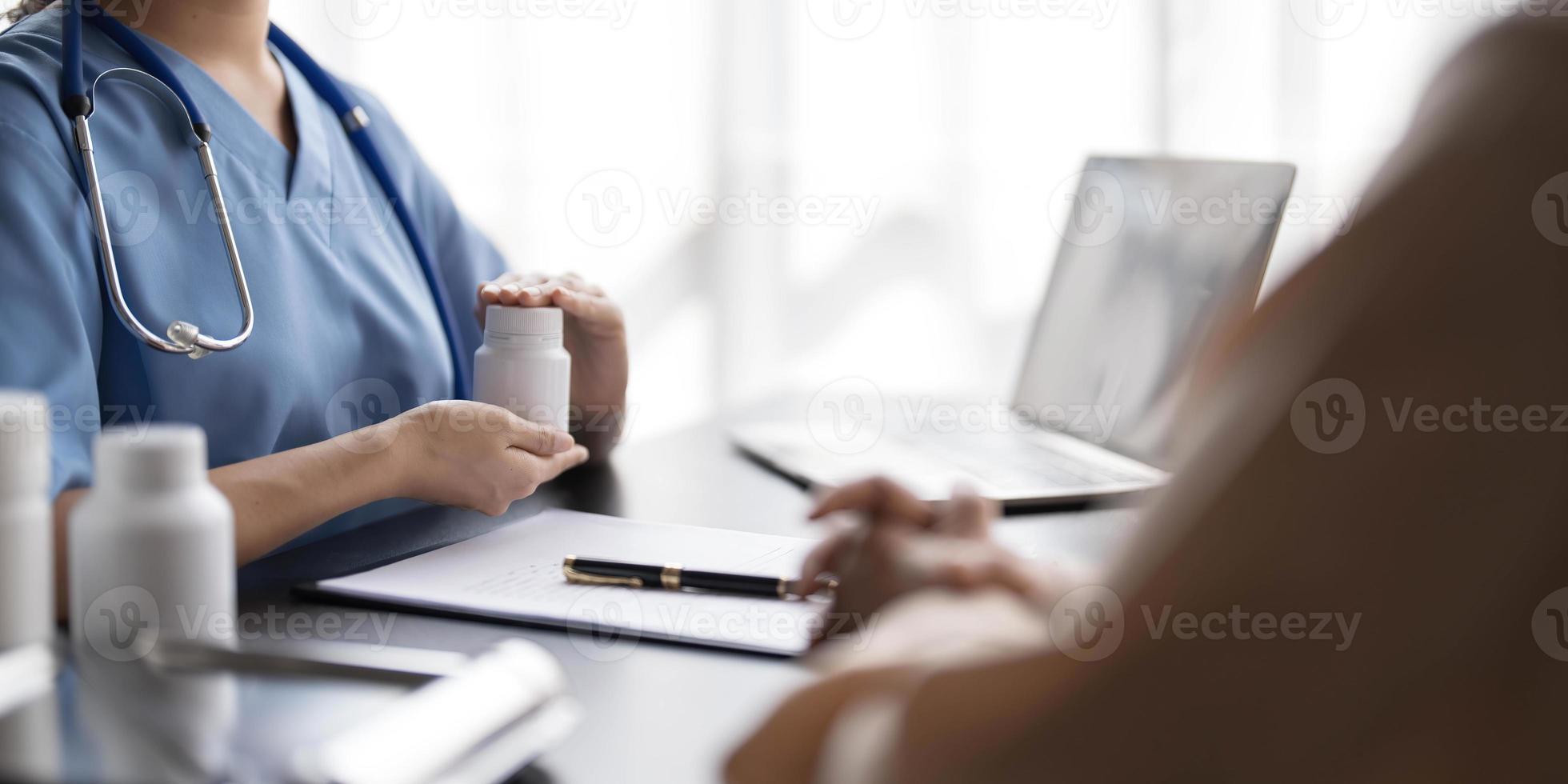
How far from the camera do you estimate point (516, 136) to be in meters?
2.61

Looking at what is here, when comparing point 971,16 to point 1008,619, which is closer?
point 1008,619

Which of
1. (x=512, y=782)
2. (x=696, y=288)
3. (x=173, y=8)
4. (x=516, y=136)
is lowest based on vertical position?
(x=696, y=288)

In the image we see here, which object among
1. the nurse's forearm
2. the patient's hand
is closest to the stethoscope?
the nurse's forearm

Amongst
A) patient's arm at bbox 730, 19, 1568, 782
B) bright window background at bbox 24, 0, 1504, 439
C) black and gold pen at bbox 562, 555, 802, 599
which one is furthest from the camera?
bright window background at bbox 24, 0, 1504, 439

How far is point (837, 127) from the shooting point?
8.59 feet

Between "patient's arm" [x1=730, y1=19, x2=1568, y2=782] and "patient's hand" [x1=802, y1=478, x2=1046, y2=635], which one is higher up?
"patient's arm" [x1=730, y1=19, x2=1568, y2=782]

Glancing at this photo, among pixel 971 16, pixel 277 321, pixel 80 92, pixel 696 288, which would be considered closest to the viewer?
pixel 80 92

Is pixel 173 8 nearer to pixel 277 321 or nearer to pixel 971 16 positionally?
pixel 277 321

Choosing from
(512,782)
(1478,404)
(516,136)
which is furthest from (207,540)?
(516,136)

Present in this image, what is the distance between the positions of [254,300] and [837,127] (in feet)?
5.84

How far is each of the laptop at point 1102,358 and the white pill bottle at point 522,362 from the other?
10.2 inches

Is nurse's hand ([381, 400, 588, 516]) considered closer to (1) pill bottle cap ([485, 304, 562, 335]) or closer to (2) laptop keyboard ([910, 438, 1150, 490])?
(1) pill bottle cap ([485, 304, 562, 335])

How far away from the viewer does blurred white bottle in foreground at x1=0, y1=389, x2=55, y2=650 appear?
494mm

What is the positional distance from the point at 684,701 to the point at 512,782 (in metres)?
0.11
